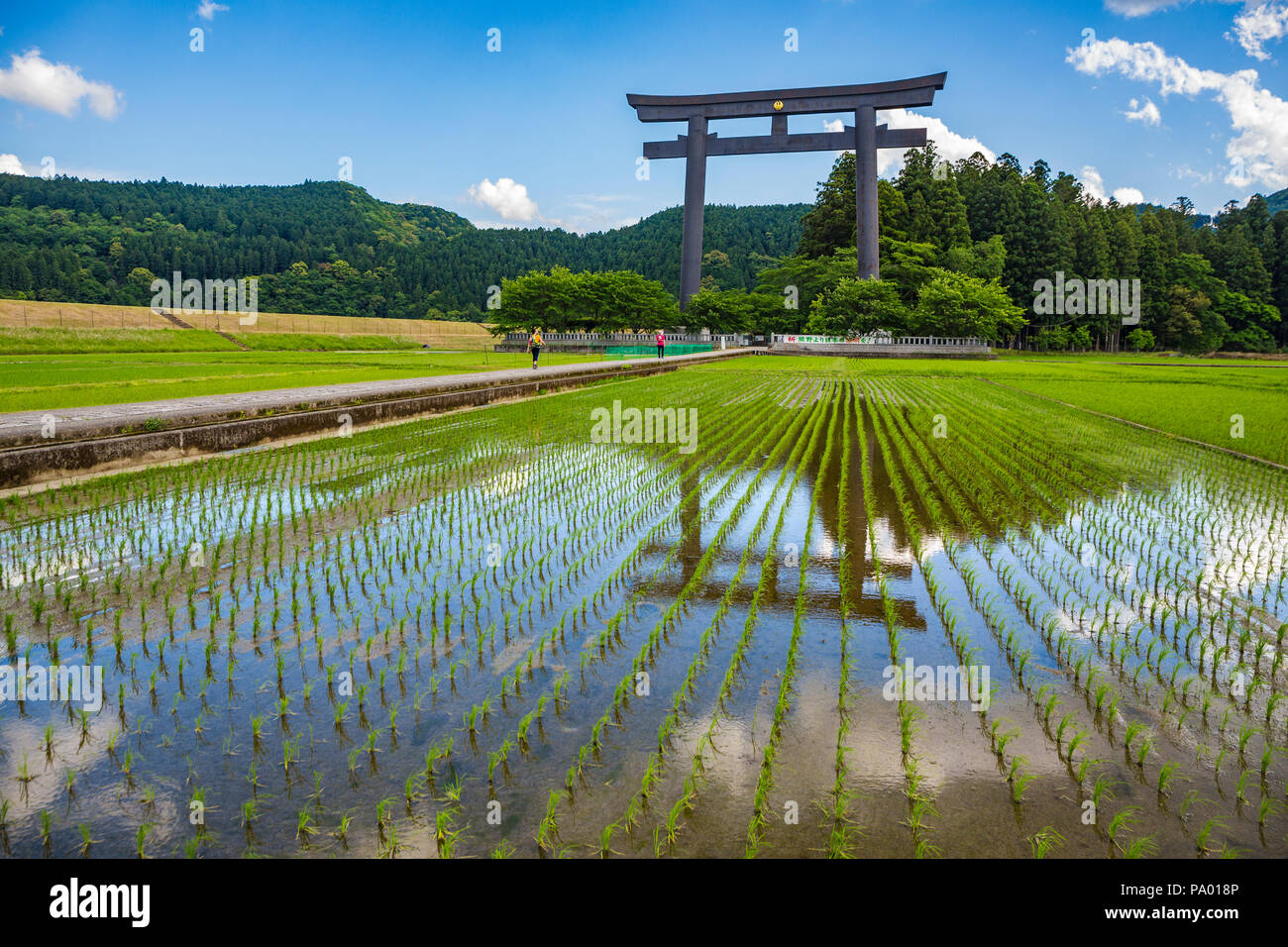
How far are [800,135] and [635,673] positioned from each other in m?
46.6

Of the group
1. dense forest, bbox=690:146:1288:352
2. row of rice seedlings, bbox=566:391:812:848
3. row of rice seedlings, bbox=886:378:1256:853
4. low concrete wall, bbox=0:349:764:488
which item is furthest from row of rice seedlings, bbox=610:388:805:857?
dense forest, bbox=690:146:1288:352

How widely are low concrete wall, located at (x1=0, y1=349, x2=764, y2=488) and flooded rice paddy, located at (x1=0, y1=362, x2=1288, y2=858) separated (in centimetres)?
53

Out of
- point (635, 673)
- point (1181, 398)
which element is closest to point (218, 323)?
point (1181, 398)

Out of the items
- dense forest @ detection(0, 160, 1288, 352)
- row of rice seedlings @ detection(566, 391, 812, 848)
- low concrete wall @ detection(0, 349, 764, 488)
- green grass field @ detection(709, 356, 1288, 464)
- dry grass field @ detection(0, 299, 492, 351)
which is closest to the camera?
row of rice seedlings @ detection(566, 391, 812, 848)

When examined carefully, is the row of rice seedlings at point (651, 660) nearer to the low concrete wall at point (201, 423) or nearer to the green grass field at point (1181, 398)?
the low concrete wall at point (201, 423)

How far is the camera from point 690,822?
2660mm

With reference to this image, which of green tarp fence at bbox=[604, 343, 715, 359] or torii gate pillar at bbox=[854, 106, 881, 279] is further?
torii gate pillar at bbox=[854, 106, 881, 279]

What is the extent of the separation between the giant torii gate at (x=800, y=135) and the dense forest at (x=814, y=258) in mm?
→ 6280

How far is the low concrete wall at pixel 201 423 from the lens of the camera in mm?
7875

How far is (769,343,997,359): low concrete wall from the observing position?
4238 centimetres

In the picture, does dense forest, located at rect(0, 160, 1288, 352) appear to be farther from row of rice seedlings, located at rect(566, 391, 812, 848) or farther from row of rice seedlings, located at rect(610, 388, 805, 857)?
row of rice seedlings, located at rect(610, 388, 805, 857)

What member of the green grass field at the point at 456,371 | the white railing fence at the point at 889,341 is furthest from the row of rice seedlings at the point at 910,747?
the white railing fence at the point at 889,341
